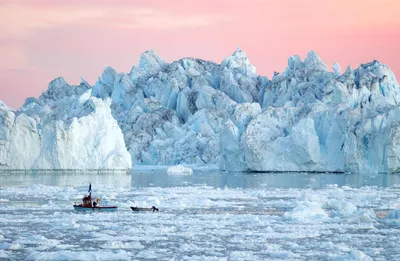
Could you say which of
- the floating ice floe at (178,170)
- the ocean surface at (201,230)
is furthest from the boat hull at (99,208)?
the floating ice floe at (178,170)

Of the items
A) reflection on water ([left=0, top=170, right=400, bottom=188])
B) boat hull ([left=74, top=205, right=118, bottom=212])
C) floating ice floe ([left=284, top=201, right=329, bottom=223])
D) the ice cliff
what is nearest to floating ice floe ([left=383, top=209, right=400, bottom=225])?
floating ice floe ([left=284, top=201, right=329, bottom=223])

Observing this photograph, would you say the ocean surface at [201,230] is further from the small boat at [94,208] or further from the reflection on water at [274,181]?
the reflection on water at [274,181]

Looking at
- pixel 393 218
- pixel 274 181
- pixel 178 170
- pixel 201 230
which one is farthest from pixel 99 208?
pixel 178 170

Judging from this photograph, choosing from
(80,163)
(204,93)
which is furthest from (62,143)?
(204,93)

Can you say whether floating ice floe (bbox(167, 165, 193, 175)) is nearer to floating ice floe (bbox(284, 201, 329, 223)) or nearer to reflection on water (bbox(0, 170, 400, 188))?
reflection on water (bbox(0, 170, 400, 188))

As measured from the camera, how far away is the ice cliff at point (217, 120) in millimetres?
50281

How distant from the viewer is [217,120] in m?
68.5

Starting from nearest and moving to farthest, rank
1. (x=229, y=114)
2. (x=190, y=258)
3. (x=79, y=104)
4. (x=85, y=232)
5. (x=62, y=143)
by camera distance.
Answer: (x=190, y=258)
(x=85, y=232)
(x=62, y=143)
(x=79, y=104)
(x=229, y=114)

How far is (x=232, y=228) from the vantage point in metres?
17.9

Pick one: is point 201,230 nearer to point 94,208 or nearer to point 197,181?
point 94,208

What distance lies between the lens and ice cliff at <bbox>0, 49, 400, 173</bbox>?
50281 millimetres

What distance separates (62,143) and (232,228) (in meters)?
34.2

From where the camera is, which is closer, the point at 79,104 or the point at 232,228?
the point at 232,228

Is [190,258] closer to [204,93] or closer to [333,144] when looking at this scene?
[333,144]
